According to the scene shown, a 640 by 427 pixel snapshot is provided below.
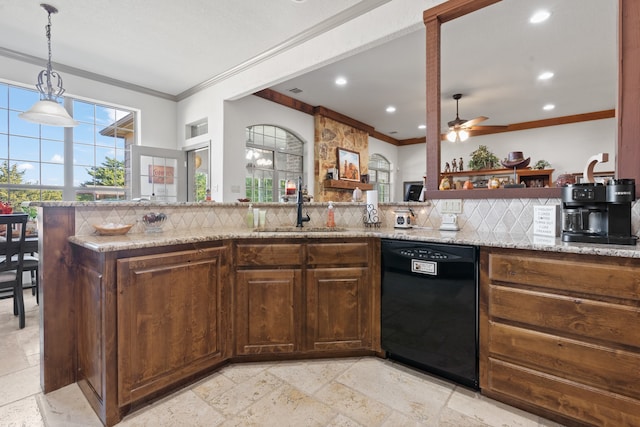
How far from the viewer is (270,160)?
18.7 feet

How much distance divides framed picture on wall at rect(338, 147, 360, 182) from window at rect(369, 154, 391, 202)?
1529 millimetres

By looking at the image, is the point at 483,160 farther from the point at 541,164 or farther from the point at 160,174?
the point at 160,174

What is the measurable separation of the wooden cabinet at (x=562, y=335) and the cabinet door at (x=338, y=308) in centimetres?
74

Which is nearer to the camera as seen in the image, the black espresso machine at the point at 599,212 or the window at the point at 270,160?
the black espresso machine at the point at 599,212

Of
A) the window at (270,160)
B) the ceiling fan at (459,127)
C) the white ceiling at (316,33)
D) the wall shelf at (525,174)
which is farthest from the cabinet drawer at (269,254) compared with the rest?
the wall shelf at (525,174)

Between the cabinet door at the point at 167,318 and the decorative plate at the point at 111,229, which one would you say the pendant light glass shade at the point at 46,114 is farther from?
the cabinet door at the point at 167,318

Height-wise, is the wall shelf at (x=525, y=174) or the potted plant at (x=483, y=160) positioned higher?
the potted plant at (x=483, y=160)

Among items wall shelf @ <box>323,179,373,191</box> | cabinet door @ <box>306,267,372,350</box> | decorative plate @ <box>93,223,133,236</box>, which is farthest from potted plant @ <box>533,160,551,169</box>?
decorative plate @ <box>93,223,133,236</box>

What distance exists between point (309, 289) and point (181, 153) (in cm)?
442

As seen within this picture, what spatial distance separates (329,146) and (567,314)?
17.2ft

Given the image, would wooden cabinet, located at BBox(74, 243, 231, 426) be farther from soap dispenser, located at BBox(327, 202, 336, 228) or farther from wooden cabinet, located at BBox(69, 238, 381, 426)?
soap dispenser, located at BBox(327, 202, 336, 228)

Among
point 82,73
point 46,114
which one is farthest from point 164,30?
point 82,73

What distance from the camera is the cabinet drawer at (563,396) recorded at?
1.33 meters

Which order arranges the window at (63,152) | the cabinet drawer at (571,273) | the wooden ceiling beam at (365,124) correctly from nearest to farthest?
the cabinet drawer at (571,273) → the window at (63,152) → the wooden ceiling beam at (365,124)
